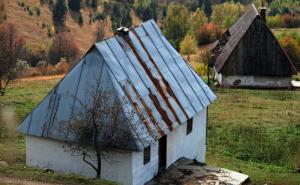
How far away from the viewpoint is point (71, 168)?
19.3 m

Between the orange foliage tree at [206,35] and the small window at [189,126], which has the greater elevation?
the orange foliage tree at [206,35]

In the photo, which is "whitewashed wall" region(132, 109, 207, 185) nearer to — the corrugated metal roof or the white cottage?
the white cottage

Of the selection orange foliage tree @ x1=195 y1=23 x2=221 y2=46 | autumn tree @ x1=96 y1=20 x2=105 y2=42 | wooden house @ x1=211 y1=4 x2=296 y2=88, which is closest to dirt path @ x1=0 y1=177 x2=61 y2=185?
wooden house @ x1=211 y1=4 x2=296 y2=88

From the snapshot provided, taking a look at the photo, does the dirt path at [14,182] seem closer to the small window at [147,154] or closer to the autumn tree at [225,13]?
the small window at [147,154]

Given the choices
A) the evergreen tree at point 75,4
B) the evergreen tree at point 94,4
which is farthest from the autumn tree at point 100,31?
the evergreen tree at point 94,4

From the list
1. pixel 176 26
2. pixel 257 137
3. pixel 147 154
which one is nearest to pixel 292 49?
pixel 176 26

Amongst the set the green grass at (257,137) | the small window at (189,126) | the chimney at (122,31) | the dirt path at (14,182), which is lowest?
the green grass at (257,137)

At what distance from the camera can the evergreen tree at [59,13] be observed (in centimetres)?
11562

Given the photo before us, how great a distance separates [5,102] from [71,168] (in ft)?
47.3

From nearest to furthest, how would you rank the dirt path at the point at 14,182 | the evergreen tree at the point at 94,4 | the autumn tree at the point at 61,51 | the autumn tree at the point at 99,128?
the dirt path at the point at 14,182
the autumn tree at the point at 99,128
the autumn tree at the point at 61,51
the evergreen tree at the point at 94,4

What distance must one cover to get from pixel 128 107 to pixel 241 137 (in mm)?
11405

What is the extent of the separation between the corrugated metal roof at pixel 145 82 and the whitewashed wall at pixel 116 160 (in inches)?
22.2

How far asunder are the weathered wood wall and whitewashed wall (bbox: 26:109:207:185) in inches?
963

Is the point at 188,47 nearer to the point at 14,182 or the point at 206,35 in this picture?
the point at 206,35
